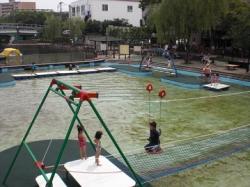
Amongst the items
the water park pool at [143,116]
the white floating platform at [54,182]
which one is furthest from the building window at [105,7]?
the white floating platform at [54,182]

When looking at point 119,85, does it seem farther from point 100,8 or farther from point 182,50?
point 100,8

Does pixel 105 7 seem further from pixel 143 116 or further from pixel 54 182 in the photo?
pixel 54 182

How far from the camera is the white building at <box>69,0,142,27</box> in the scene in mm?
99438

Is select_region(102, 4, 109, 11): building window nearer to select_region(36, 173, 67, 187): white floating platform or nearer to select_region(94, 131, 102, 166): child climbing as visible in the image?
select_region(94, 131, 102, 166): child climbing

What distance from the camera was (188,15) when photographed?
38.2 meters

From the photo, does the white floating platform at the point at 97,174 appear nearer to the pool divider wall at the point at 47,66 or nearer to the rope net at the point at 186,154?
the rope net at the point at 186,154

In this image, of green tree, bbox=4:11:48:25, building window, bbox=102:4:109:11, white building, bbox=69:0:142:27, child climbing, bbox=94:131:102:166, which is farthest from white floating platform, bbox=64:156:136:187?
green tree, bbox=4:11:48:25

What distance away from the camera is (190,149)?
14.8 metres

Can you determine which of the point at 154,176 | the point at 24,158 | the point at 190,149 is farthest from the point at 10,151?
the point at 190,149

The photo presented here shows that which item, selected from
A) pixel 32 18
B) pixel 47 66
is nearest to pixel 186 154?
pixel 47 66

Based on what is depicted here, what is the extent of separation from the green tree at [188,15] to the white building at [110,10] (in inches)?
2409

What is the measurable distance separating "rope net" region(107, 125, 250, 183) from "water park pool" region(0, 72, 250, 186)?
13.7 inches

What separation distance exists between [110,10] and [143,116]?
84548mm

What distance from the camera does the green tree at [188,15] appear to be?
123 ft
